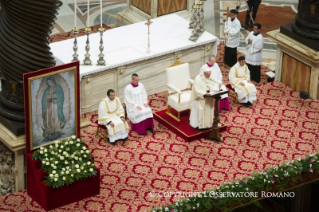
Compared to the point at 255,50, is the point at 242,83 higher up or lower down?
lower down

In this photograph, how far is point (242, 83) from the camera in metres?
14.1

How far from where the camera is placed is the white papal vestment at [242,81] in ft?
46.1

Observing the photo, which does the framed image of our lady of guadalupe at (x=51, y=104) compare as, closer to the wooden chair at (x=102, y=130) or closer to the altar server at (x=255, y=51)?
the wooden chair at (x=102, y=130)

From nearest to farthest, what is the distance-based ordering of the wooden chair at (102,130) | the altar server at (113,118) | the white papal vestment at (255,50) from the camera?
the altar server at (113,118)
the wooden chair at (102,130)
the white papal vestment at (255,50)

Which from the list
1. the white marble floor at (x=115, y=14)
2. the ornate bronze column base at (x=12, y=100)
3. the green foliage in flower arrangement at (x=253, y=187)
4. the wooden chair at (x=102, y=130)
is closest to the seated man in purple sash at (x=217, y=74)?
the wooden chair at (x=102, y=130)

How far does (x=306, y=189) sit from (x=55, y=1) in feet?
16.2

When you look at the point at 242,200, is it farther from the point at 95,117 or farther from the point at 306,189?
the point at 95,117

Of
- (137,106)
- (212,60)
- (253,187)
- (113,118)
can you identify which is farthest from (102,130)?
(253,187)

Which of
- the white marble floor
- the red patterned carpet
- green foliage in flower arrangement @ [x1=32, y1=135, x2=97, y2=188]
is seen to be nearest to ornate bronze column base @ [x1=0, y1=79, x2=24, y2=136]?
green foliage in flower arrangement @ [x1=32, y1=135, x2=97, y2=188]

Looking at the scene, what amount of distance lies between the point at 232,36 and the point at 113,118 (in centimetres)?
376

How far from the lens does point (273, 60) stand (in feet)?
54.2

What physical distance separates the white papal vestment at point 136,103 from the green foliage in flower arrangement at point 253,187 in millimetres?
2167

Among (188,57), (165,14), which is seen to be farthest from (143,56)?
(165,14)

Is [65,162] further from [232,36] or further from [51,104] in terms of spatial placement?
[232,36]
